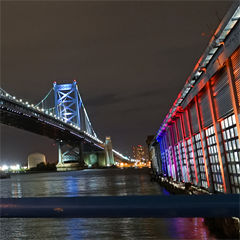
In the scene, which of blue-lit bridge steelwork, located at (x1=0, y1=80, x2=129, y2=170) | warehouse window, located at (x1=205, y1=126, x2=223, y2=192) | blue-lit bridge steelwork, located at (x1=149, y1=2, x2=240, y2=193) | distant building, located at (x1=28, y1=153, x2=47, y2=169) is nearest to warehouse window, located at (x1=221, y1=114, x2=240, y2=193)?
blue-lit bridge steelwork, located at (x1=149, y1=2, x2=240, y2=193)

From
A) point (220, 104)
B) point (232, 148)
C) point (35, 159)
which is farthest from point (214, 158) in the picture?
point (35, 159)

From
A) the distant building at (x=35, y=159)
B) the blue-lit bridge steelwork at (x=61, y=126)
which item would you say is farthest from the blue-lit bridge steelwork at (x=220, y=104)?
the distant building at (x=35, y=159)

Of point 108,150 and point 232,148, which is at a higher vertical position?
point 108,150

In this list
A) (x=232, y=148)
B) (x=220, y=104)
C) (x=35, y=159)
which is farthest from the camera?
(x=35, y=159)

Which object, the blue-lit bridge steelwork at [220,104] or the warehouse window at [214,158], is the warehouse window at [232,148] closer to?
the blue-lit bridge steelwork at [220,104]

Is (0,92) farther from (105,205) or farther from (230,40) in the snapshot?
(105,205)

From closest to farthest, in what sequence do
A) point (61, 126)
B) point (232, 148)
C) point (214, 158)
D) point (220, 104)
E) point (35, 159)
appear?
point (232, 148) → point (220, 104) → point (214, 158) → point (61, 126) → point (35, 159)

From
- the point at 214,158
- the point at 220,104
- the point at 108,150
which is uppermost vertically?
the point at 108,150

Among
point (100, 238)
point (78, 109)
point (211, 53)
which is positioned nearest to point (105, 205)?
point (211, 53)

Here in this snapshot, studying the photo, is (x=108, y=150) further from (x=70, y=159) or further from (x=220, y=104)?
(x=220, y=104)

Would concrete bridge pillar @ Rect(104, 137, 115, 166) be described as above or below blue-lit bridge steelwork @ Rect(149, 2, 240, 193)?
above

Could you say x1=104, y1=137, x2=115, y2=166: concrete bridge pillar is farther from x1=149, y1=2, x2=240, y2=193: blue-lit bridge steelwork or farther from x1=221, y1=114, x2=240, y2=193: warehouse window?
x1=221, y1=114, x2=240, y2=193: warehouse window

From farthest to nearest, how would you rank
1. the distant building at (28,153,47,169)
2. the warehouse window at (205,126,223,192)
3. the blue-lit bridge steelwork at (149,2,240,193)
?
the distant building at (28,153,47,169), the warehouse window at (205,126,223,192), the blue-lit bridge steelwork at (149,2,240,193)

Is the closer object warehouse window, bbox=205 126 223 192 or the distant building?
warehouse window, bbox=205 126 223 192
